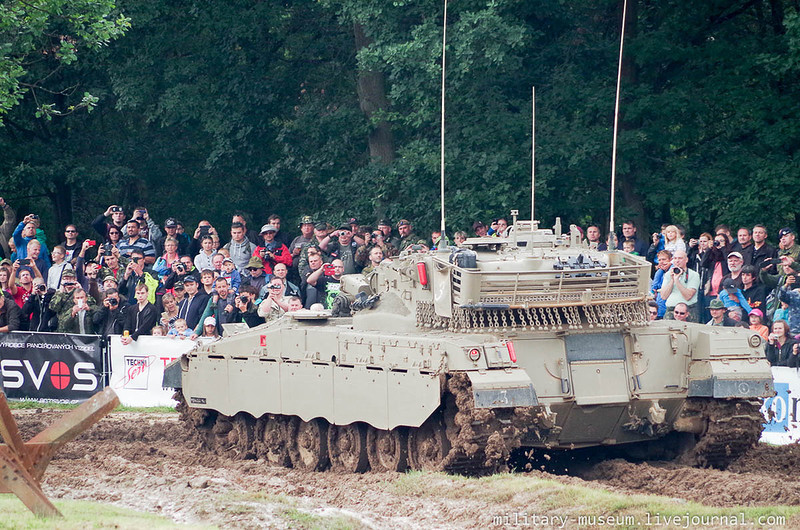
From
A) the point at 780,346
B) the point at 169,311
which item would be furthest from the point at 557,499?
the point at 169,311

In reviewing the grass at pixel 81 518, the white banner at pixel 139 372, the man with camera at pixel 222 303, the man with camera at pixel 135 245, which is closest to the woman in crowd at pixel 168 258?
the man with camera at pixel 135 245

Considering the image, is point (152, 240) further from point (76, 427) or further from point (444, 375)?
point (76, 427)

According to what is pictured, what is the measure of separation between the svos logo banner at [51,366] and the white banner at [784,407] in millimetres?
11838

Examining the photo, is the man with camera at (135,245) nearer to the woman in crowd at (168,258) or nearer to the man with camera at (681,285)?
the woman in crowd at (168,258)

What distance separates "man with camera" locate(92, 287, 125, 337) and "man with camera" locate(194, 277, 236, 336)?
1.94 meters

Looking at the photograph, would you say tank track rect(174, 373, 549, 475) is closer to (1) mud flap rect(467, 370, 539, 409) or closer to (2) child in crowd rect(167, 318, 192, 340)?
(1) mud flap rect(467, 370, 539, 409)

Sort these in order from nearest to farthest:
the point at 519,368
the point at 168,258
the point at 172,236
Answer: the point at 519,368 < the point at 168,258 < the point at 172,236

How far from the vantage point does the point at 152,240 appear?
2744 cm

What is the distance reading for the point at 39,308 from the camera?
2519cm

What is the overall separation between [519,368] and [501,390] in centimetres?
69

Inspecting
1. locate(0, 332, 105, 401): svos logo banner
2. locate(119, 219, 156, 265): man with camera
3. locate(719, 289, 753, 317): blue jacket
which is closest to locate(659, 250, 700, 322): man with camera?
locate(719, 289, 753, 317): blue jacket

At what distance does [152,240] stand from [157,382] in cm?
440

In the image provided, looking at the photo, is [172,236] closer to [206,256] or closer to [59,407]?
[206,256]

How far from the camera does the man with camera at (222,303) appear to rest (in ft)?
75.4
